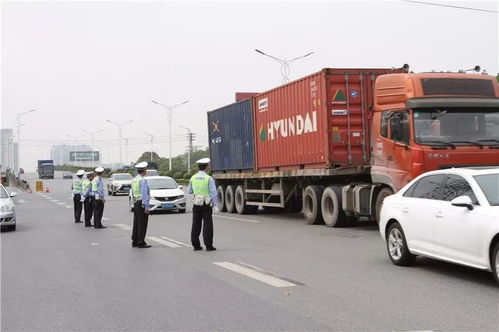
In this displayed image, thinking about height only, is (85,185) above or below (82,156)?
below

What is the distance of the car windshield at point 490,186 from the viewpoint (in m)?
7.46

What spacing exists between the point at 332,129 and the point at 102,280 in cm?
824

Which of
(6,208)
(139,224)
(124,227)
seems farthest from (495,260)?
(6,208)

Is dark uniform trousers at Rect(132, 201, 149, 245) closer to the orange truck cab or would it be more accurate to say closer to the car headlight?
the orange truck cab

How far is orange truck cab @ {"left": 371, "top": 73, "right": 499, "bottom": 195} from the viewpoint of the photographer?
11797 millimetres

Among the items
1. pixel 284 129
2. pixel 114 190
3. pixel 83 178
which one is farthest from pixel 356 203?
pixel 114 190

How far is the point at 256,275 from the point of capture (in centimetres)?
862

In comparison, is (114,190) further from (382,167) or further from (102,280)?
(102,280)

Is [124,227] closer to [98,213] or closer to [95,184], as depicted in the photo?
[98,213]

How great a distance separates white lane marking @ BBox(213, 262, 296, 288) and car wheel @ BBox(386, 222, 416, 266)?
1934 mm

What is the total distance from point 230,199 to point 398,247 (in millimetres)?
14173

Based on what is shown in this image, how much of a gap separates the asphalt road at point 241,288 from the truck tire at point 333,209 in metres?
2.13

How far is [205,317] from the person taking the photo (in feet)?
20.4

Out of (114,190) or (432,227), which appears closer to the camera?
(432,227)
